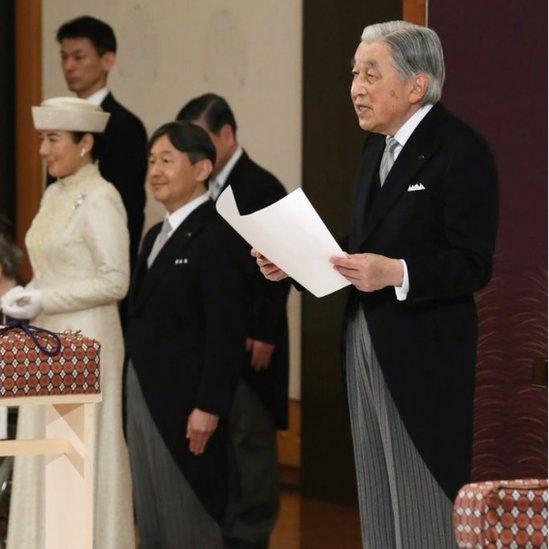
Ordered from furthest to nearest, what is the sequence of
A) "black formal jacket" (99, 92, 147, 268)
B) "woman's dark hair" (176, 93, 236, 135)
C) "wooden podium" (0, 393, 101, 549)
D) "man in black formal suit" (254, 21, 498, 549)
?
1. "black formal jacket" (99, 92, 147, 268)
2. "woman's dark hair" (176, 93, 236, 135)
3. "wooden podium" (0, 393, 101, 549)
4. "man in black formal suit" (254, 21, 498, 549)

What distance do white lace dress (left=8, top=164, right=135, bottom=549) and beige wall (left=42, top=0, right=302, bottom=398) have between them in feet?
5.40

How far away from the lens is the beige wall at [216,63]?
5.84 m

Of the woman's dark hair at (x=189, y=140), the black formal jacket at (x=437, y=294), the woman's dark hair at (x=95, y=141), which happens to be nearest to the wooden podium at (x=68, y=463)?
the black formal jacket at (x=437, y=294)

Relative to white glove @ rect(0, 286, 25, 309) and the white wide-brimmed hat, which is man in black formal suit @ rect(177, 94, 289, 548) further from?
white glove @ rect(0, 286, 25, 309)

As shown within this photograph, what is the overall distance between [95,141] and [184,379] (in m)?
0.88

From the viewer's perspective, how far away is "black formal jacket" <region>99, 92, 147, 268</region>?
5.00 metres

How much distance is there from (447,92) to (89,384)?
73.0 inches

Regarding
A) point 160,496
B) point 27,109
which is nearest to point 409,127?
point 160,496

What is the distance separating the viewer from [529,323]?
4281 mm

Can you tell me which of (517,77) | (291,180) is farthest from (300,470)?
(517,77)

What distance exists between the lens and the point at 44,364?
2.93 metres

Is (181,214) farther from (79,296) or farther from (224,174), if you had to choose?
(224,174)

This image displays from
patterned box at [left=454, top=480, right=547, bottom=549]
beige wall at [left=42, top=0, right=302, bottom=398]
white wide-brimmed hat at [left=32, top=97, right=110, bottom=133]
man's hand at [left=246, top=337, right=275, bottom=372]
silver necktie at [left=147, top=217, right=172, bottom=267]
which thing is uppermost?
beige wall at [left=42, top=0, right=302, bottom=398]

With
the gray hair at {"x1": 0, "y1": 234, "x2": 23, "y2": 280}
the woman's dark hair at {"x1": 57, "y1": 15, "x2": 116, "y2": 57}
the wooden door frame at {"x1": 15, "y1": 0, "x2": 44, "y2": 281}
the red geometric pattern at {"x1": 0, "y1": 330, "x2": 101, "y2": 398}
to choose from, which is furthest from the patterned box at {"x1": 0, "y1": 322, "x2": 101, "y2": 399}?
the wooden door frame at {"x1": 15, "y1": 0, "x2": 44, "y2": 281}
